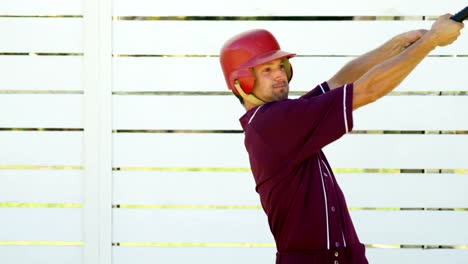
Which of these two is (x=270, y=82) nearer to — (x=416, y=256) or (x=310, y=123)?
(x=310, y=123)

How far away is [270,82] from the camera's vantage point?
10.7 feet

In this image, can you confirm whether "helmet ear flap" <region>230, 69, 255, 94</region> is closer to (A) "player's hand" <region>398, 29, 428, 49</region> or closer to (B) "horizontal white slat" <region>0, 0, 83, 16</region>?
(A) "player's hand" <region>398, 29, 428, 49</region>

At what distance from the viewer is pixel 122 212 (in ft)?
14.7

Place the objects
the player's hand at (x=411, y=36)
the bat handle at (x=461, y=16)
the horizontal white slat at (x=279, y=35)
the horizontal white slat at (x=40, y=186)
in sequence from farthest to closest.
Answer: the horizontal white slat at (x=40, y=186) → the horizontal white slat at (x=279, y=35) → the player's hand at (x=411, y=36) → the bat handle at (x=461, y=16)

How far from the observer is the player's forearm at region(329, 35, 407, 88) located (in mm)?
3438

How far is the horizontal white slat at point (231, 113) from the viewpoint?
4398 mm

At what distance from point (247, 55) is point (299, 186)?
54 cm

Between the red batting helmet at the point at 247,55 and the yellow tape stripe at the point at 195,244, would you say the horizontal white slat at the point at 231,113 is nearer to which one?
the yellow tape stripe at the point at 195,244

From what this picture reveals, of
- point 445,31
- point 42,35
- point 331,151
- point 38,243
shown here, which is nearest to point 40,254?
point 38,243

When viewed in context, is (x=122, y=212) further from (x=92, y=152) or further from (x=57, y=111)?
(x=57, y=111)

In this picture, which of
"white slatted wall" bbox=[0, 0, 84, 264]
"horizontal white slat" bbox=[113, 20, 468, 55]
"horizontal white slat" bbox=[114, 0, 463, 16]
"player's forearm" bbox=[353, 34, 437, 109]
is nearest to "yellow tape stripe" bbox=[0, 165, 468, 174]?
"white slatted wall" bbox=[0, 0, 84, 264]

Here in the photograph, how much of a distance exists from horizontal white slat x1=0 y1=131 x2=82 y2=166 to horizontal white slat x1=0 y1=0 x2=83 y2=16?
626mm

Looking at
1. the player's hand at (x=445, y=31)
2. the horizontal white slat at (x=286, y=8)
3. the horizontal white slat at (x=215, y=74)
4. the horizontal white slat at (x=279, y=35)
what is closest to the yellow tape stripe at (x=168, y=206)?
the horizontal white slat at (x=215, y=74)

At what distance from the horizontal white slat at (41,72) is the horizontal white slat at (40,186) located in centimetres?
45
